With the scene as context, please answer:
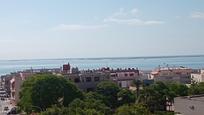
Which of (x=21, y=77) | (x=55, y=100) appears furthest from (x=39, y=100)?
(x=21, y=77)

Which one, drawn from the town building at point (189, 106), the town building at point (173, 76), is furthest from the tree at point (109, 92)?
the town building at point (173, 76)

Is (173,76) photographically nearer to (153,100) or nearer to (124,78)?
(124,78)

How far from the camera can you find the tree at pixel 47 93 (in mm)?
48094

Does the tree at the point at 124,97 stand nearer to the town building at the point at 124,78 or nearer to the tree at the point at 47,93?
the tree at the point at 47,93

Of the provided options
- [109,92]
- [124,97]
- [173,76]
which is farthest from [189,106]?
[173,76]

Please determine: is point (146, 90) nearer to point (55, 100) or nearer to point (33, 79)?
point (55, 100)

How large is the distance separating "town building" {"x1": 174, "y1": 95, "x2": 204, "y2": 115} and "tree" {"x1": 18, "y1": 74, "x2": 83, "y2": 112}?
13530 mm

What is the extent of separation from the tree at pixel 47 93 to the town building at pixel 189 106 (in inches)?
533

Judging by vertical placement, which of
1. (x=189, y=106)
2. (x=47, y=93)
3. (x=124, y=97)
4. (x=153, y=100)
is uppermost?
(x=47, y=93)

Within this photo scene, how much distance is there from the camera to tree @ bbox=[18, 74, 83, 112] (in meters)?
48.1

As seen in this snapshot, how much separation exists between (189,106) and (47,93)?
16.6 meters

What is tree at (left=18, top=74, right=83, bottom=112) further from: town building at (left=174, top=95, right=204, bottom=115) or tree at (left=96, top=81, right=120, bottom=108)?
town building at (left=174, top=95, right=204, bottom=115)

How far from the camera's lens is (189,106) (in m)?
38.5

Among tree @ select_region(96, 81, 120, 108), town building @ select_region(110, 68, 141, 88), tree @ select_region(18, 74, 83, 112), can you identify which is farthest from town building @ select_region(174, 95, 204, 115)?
town building @ select_region(110, 68, 141, 88)
